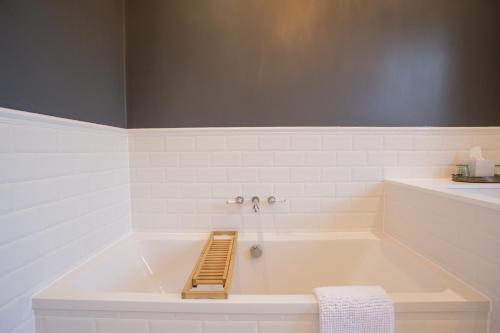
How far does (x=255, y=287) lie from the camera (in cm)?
136

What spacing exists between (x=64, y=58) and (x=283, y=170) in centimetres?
120

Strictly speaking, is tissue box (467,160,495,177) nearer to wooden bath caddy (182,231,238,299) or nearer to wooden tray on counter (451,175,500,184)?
wooden tray on counter (451,175,500,184)

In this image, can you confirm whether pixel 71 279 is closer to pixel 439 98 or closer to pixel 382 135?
pixel 382 135

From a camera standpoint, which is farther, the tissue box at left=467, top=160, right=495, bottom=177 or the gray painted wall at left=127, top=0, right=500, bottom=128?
the gray painted wall at left=127, top=0, right=500, bottom=128

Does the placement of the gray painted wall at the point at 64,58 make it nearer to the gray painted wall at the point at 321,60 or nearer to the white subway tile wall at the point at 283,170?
the gray painted wall at the point at 321,60

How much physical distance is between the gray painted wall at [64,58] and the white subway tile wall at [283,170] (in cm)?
34

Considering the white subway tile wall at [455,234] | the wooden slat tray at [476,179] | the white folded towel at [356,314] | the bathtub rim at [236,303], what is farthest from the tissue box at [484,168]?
the white folded towel at [356,314]

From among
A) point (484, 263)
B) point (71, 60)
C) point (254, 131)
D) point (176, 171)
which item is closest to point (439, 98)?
point (484, 263)

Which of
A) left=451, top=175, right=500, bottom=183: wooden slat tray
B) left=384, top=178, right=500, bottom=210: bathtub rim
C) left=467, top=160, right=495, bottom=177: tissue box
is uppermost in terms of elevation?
left=467, top=160, right=495, bottom=177: tissue box

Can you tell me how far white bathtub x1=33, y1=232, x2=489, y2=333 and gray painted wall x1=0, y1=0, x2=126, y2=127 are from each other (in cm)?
71

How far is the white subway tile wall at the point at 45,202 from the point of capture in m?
0.72

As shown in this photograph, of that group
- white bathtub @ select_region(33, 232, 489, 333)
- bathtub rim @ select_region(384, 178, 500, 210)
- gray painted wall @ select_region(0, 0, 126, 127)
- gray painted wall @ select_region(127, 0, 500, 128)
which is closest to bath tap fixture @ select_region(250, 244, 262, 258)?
white bathtub @ select_region(33, 232, 489, 333)

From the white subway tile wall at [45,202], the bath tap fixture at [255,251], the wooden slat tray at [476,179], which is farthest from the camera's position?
the bath tap fixture at [255,251]

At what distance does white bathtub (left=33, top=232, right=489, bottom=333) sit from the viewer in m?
0.75
